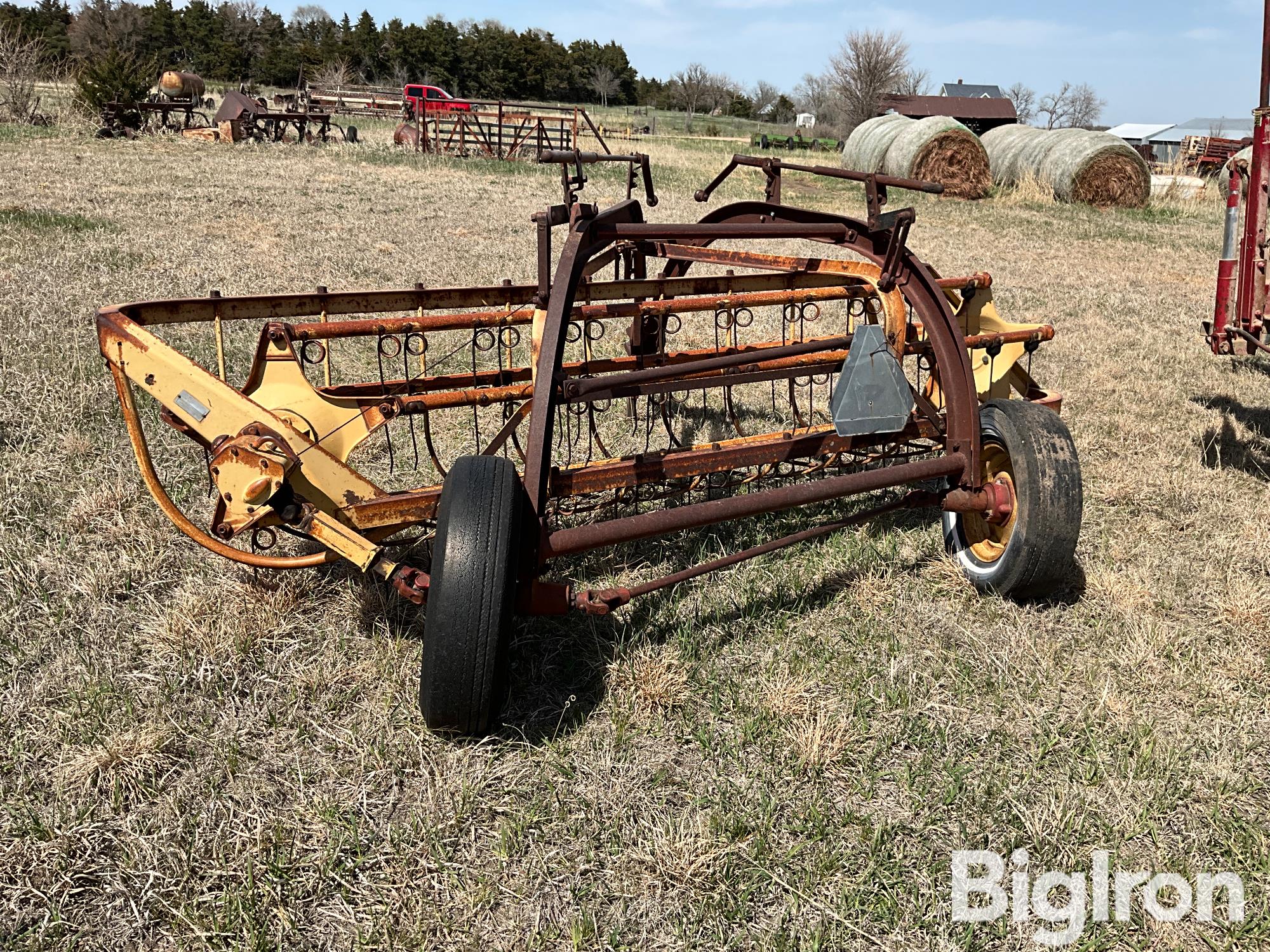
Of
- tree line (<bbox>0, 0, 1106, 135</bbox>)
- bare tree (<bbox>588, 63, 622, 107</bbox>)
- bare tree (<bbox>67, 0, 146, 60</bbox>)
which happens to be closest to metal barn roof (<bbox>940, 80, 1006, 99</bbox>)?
tree line (<bbox>0, 0, 1106, 135</bbox>)

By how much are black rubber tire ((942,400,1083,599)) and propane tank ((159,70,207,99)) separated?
27235mm

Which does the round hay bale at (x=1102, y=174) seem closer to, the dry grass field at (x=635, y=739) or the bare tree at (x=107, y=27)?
the dry grass field at (x=635, y=739)

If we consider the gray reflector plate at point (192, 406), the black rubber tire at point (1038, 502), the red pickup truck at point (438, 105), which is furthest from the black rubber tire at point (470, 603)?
the red pickup truck at point (438, 105)

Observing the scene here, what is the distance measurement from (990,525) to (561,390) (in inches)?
69.6

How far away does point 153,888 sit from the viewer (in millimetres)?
2098

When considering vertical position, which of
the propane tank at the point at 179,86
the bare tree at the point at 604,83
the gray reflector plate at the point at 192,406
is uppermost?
the bare tree at the point at 604,83

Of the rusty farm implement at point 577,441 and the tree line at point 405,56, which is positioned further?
the tree line at point 405,56

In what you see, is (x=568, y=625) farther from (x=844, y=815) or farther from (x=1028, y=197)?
(x=1028, y=197)

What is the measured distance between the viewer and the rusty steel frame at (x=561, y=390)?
267cm

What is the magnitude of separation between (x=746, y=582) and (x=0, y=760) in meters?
2.46

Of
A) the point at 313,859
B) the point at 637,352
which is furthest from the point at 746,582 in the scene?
the point at 313,859

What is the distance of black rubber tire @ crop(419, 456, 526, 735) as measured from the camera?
7.52ft

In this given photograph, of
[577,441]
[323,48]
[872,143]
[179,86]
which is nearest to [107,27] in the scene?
[323,48]

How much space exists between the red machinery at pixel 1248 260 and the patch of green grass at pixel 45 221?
10.2 meters
